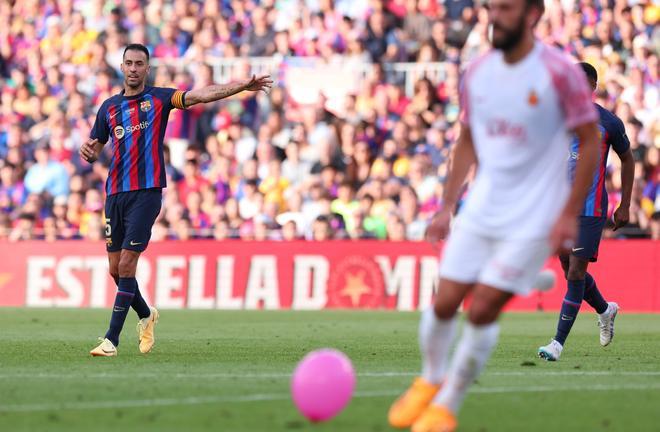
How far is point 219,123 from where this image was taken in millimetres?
25188

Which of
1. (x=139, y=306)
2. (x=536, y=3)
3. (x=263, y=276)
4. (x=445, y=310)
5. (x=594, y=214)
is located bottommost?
(x=263, y=276)

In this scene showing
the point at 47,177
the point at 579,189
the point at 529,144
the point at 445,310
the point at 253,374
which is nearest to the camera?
the point at 579,189

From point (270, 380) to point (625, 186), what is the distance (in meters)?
4.22

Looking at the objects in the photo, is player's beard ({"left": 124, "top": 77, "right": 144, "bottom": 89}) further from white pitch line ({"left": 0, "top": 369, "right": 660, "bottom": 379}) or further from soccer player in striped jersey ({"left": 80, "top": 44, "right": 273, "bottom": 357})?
Result: white pitch line ({"left": 0, "top": 369, "right": 660, "bottom": 379})

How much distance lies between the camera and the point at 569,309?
12359 millimetres

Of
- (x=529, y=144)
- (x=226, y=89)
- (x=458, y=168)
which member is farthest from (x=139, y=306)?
(x=529, y=144)

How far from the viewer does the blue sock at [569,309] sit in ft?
39.8

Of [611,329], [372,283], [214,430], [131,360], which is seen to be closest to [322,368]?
[214,430]

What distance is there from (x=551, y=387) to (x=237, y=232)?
13.8 metres

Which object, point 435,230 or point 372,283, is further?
point 372,283

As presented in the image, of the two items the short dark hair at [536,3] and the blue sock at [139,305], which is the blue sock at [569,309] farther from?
the short dark hair at [536,3]

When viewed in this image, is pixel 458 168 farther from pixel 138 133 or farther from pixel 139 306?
pixel 139 306

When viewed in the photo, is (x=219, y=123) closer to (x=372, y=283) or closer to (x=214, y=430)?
(x=372, y=283)

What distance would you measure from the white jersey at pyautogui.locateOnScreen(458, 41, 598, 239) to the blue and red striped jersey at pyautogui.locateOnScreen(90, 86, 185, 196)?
531cm
